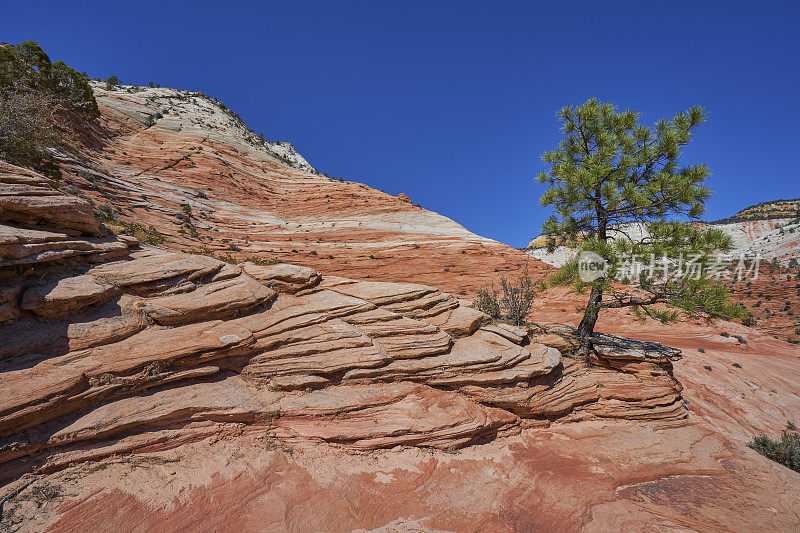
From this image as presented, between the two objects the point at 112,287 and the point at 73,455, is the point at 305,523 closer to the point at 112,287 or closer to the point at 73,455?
the point at 73,455

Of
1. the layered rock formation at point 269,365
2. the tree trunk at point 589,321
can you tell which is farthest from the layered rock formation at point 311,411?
the tree trunk at point 589,321

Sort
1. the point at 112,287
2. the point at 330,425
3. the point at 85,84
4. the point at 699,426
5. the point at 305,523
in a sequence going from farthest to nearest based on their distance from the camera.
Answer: the point at 85,84
the point at 699,426
the point at 112,287
the point at 330,425
the point at 305,523

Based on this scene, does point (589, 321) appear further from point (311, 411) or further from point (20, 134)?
point (20, 134)

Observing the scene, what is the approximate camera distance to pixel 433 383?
21.5 ft

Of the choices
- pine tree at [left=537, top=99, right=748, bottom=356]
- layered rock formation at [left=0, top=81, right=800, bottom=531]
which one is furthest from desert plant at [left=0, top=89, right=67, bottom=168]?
pine tree at [left=537, top=99, right=748, bottom=356]

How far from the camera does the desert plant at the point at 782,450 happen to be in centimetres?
696

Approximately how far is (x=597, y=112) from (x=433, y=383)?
8834 millimetres

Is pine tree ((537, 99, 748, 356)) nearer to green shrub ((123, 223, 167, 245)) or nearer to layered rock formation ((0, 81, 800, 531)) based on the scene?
layered rock formation ((0, 81, 800, 531))

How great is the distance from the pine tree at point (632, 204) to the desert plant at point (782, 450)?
11.7ft

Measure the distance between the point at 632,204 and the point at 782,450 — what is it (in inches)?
283

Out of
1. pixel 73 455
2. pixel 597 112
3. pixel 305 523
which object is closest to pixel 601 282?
pixel 597 112

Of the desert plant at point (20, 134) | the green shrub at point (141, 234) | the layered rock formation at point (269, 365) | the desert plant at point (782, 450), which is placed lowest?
the desert plant at point (782, 450)

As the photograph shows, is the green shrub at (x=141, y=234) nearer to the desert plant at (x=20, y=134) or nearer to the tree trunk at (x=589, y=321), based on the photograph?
the desert plant at (x=20, y=134)

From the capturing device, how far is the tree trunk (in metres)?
8.29
